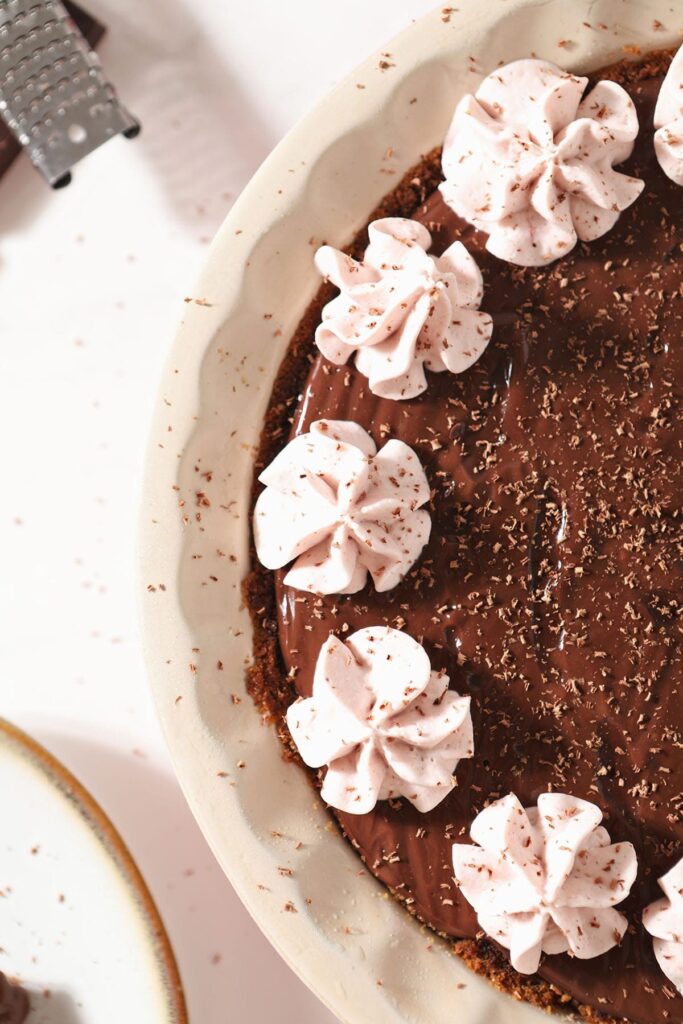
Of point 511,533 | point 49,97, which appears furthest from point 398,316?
point 49,97

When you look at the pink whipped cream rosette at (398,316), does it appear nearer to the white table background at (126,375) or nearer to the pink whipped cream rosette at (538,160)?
the pink whipped cream rosette at (538,160)

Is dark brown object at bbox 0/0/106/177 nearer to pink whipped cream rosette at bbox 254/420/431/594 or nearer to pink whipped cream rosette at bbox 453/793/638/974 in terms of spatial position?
pink whipped cream rosette at bbox 254/420/431/594

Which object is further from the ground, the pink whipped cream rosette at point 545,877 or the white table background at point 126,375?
the white table background at point 126,375

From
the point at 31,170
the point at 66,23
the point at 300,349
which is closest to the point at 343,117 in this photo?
the point at 300,349

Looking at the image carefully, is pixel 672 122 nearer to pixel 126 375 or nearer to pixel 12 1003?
pixel 126 375

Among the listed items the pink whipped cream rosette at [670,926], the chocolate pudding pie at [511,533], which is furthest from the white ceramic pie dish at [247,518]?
the pink whipped cream rosette at [670,926]
